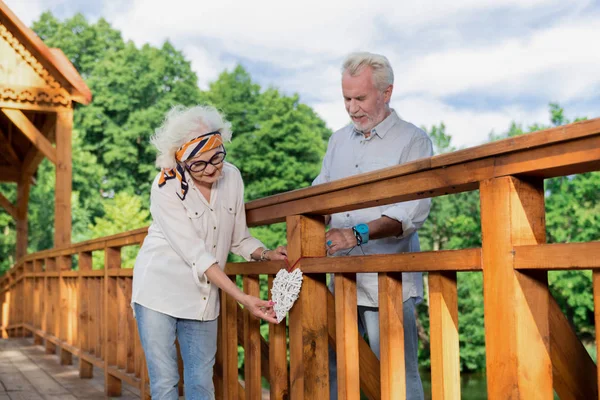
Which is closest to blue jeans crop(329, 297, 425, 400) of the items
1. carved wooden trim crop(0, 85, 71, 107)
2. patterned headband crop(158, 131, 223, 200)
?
patterned headband crop(158, 131, 223, 200)

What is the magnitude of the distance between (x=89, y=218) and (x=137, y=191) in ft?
6.87

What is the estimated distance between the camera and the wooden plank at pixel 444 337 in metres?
1.85

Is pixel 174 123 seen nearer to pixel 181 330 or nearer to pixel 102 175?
pixel 181 330

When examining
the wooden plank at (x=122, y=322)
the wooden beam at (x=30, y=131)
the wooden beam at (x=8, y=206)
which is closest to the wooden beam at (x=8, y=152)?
the wooden beam at (x=8, y=206)

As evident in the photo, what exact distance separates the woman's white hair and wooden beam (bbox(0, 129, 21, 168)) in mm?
9694

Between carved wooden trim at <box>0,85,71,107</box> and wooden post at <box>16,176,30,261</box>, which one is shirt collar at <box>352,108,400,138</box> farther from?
wooden post at <box>16,176,30,261</box>

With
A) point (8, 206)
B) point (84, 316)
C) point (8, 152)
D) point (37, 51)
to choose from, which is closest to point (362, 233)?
point (84, 316)

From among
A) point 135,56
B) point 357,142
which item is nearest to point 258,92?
point 135,56

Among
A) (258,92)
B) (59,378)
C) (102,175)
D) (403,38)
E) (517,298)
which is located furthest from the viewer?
(403,38)

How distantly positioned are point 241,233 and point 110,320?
2.53 meters

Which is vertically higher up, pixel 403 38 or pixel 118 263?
pixel 403 38

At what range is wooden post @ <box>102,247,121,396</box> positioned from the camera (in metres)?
4.99

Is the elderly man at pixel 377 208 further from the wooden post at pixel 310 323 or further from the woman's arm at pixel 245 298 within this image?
the woman's arm at pixel 245 298

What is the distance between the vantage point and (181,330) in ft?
9.82
